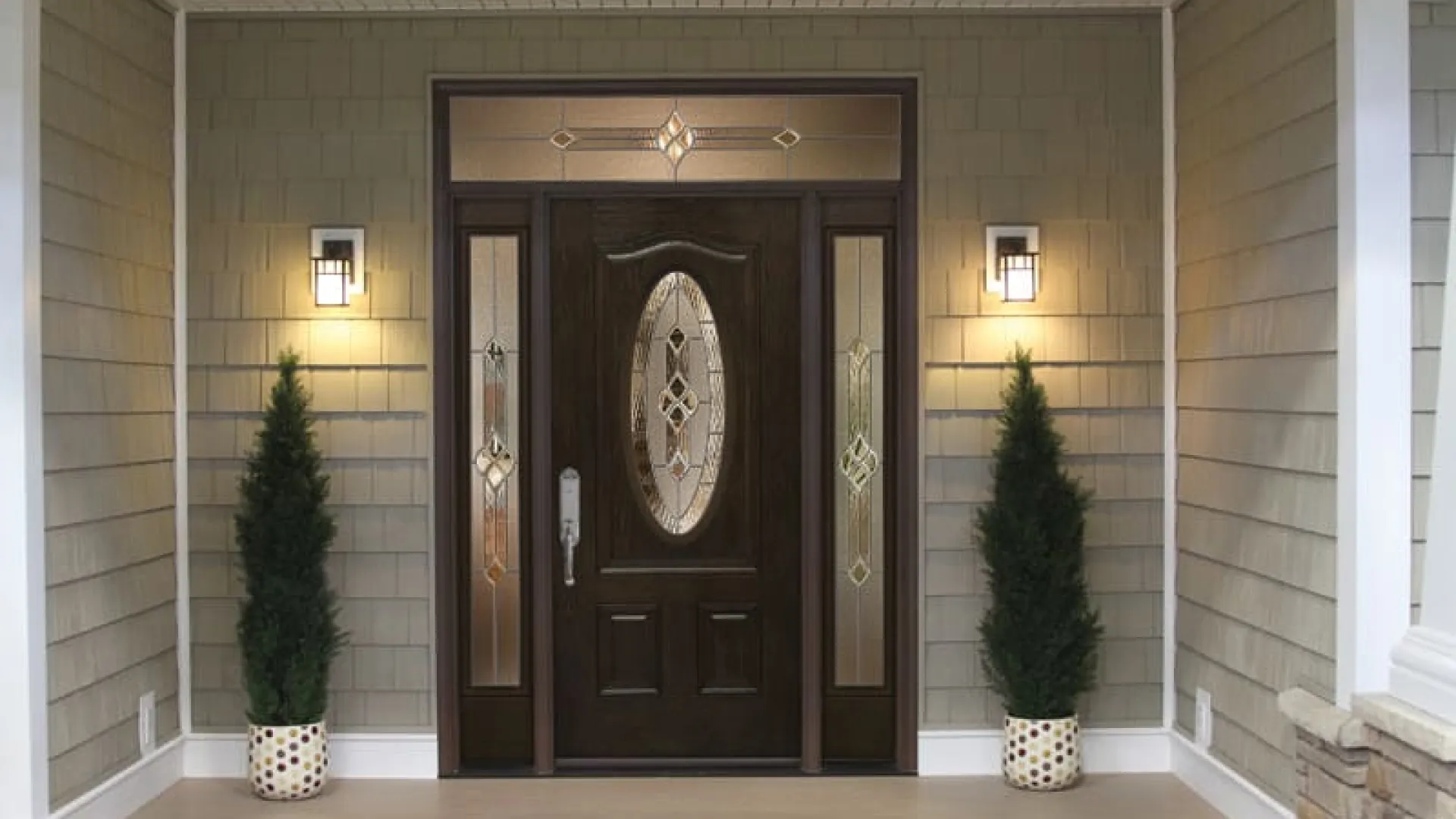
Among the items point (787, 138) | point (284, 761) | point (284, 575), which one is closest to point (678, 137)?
point (787, 138)

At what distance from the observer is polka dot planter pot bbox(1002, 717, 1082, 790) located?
5414mm

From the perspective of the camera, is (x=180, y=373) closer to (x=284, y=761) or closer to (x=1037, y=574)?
(x=284, y=761)

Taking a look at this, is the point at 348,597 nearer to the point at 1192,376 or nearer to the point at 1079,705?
the point at 1079,705

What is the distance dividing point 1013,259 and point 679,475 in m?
1.42

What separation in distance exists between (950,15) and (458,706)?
3033mm

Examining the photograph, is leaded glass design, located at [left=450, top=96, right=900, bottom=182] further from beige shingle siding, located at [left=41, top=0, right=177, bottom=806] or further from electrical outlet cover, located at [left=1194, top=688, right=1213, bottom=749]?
electrical outlet cover, located at [left=1194, top=688, right=1213, bottom=749]

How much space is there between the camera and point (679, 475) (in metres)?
5.79

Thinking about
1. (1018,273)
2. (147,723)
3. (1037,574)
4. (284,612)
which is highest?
(1018,273)

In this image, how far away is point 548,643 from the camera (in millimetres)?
Result: 5719

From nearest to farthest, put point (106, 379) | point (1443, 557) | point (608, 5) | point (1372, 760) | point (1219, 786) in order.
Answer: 1. point (1443, 557)
2. point (1372, 760)
3. point (106, 379)
4. point (1219, 786)
5. point (608, 5)

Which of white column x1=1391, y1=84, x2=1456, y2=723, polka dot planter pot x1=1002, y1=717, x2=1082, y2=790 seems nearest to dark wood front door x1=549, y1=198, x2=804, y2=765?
polka dot planter pot x1=1002, y1=717, x2=1082, y2=790

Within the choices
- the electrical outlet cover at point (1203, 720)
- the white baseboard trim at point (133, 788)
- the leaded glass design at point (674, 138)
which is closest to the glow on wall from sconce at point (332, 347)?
the leaded glass design at point (674, 138)

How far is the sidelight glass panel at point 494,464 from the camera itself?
5742 millimetres

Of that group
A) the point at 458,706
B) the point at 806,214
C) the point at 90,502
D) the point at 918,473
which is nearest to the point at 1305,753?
the point at 918,473
